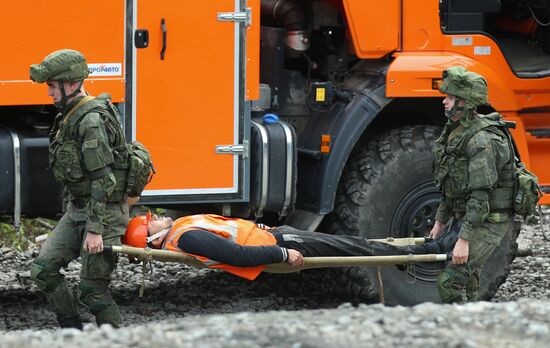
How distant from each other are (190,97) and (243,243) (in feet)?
4.07

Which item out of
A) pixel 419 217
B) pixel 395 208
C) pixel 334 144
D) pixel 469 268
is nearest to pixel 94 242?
pixel 334 144

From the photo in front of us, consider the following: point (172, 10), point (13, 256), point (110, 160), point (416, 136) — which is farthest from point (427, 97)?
point (13, 256)

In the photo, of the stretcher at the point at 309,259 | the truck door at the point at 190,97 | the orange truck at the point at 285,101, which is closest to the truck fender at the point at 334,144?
the orange truck at the point at 285,101

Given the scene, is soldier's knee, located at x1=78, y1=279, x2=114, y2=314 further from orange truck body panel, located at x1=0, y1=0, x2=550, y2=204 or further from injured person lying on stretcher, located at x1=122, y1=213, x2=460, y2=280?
orange truck body panel, located at x1=0, y1=0, x2=550, y2=204

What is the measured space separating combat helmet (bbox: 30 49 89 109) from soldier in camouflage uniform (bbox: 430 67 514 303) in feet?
6.62

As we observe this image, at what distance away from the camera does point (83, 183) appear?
6930 mm

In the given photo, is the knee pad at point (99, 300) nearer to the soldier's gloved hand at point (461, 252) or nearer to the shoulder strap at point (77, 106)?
the shoulder strap at point (77, 106)

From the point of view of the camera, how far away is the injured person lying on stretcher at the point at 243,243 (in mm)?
6781

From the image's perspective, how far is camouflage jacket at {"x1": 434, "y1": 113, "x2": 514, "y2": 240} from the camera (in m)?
7.01

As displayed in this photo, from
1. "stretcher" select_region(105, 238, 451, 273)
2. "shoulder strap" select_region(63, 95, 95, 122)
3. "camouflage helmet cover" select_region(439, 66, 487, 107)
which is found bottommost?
"stretcher" select_region(105, 238, 451, 273)

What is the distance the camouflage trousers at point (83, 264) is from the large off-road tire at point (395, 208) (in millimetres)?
1760

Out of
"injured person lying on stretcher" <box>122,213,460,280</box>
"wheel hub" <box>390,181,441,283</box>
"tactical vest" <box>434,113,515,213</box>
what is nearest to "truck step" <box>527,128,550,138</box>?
"wheel hub" <box>390,181,441,283</box>

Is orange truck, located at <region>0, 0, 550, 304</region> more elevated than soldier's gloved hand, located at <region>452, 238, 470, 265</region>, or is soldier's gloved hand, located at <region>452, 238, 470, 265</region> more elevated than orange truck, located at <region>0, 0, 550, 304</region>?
orange truck, located at <region>0, 0, 550, 304</region>

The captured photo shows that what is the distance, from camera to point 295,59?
8648 millimetres
